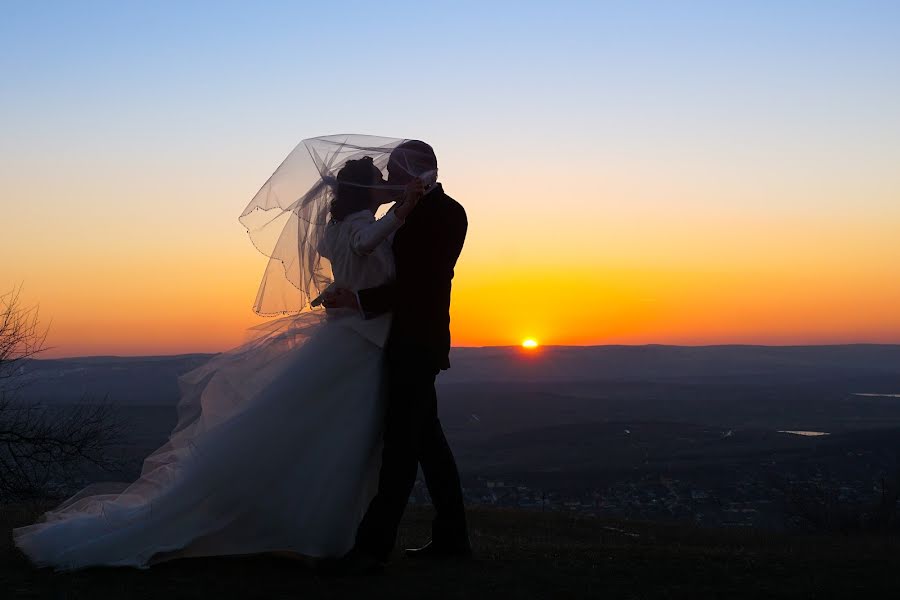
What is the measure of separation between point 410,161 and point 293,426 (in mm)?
2090

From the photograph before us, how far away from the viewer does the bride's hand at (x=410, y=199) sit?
246 inches

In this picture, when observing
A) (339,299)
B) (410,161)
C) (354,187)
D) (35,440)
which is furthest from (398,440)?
(35,440)

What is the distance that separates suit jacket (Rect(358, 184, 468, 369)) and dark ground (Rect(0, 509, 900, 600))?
156 cm

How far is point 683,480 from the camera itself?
1705 inches

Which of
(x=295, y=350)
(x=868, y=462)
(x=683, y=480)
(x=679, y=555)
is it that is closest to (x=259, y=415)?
(x=295, y=350)

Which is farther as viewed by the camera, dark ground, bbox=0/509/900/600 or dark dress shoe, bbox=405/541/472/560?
dark dress shoe, bbox=405/541/472/560

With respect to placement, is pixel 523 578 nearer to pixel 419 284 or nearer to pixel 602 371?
pixel 419 284

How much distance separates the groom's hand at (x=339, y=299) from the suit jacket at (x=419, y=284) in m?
0.12

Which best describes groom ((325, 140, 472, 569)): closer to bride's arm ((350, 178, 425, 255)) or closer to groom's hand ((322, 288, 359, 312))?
groom's hand ((322, 288, 359, 312))

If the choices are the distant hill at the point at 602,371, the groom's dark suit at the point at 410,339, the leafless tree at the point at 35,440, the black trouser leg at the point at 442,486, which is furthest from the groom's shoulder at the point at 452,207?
the distant hill at the point at 602,371

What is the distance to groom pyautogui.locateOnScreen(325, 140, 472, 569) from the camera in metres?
6.45

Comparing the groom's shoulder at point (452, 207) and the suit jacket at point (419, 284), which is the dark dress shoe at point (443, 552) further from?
the groom's shoulder at point (452, 207)

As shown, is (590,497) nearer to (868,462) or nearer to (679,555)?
(868,462)

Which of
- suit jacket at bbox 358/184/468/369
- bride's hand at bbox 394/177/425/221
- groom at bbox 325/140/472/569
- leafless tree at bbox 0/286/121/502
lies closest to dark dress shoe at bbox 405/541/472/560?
groom at bbox 325/140/472/569
